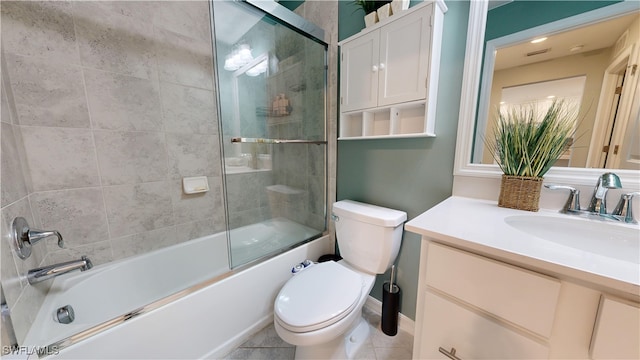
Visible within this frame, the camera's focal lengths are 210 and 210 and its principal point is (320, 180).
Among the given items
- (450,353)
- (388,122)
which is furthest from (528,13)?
(450,353)

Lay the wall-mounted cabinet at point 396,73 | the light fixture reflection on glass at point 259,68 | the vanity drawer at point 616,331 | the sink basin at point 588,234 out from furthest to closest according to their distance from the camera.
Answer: the light fixture reflection on glass at point 259,68 < the wall-mounted cabinet at point 396,73 < the sink basin at point 588,234 < the vanity drawer at point 616,331

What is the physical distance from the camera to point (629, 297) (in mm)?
407

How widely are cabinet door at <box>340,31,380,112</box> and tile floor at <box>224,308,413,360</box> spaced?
1.40 meters

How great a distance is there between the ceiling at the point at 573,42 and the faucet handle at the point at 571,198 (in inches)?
19.7

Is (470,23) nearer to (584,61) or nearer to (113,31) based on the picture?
(584,61)

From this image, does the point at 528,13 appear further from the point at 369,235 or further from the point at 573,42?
the point at 369,235

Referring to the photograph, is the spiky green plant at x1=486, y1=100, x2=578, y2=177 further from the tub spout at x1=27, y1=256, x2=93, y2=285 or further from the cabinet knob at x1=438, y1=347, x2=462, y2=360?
the tub spout at x1=27, y1=256, x2=93, y2=285

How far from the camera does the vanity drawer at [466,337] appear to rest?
0.54 metres

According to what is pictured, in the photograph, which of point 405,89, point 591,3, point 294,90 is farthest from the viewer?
point 294,90

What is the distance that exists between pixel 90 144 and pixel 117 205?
1.19 feet

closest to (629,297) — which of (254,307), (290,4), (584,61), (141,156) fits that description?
(584,61)

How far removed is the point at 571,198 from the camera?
0.79m

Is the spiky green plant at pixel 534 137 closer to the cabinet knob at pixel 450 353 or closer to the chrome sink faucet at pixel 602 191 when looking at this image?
the chrome sink faucet at pixel 602 191

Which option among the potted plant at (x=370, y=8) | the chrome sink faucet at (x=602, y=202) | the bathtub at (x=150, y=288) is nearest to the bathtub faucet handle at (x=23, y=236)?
the bathtub at (x=150, y=288)
